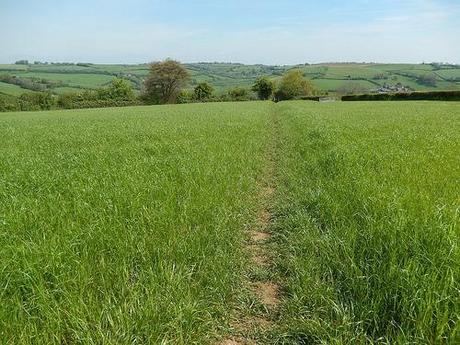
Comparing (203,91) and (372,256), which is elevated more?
(372,256)

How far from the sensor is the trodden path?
4039mm

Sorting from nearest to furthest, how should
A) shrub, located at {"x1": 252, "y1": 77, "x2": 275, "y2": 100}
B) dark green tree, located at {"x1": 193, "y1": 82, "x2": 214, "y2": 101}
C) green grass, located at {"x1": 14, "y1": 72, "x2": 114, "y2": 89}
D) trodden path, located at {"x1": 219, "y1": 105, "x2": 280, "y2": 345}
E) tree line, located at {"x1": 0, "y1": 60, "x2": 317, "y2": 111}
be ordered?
trodden path, located at {"x1": 219, "y1": 105, "x2": 280, "y2": 345} → tree line, located at {"x1": 0, "y1": 60, "x2": 317, "y2": 111} → shrub, located at {"x1": 252, "y1": 77, "x2": 275, "y2": 100} → dark green tree, located at {"x1": 193, "y1": 82, "x2": 214, "y2": 101} → green grass, located at {"x1": 14, "y1": 72, "x2": 114, "y2": 89}

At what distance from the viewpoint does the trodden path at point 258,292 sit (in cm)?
404

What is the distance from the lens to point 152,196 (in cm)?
763

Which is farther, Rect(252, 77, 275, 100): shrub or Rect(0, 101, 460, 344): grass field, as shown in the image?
Rect(252, 77, 275, 100): shrub

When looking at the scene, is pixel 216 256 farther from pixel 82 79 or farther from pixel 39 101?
pixel 82 79

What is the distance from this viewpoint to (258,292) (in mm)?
4883

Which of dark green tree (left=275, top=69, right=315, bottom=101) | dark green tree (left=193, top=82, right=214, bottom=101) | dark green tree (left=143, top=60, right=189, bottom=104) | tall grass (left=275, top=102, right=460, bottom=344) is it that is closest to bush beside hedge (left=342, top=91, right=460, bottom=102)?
dark green tree (left=275, top=69, right=315, bottom=101)

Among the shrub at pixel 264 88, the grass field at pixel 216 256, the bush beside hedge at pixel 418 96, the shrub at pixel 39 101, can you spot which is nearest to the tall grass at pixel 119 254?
the grass field at pixel 216 256

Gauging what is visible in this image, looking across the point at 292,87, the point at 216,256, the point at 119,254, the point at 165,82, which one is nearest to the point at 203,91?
the point at 165,82


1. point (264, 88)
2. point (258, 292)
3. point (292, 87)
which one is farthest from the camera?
point (292, 87)

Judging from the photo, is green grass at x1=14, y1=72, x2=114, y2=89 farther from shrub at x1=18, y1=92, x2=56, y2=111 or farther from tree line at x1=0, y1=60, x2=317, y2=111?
shrub at x1=18, y1=92, x2=56, y2=111

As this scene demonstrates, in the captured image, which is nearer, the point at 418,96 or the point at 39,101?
the point at 418,96

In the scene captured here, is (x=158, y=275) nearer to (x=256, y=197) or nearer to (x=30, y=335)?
(x=30, y=335)
